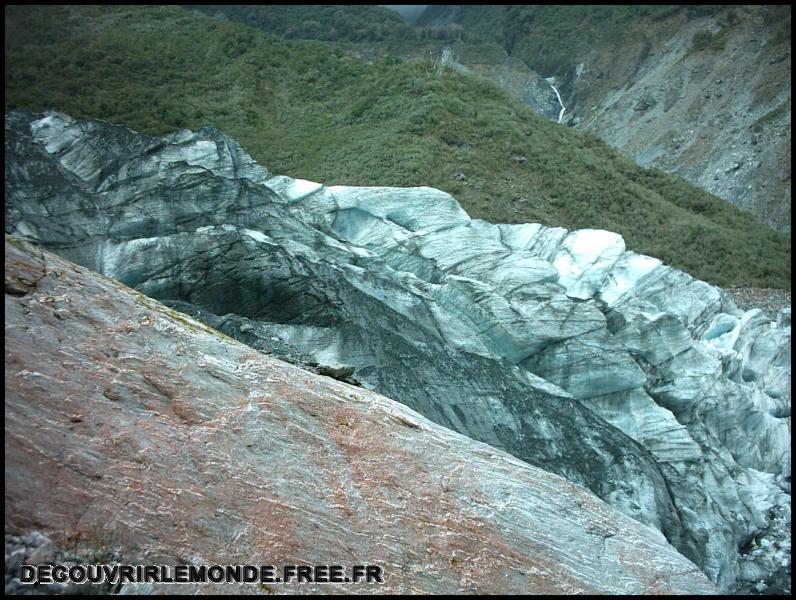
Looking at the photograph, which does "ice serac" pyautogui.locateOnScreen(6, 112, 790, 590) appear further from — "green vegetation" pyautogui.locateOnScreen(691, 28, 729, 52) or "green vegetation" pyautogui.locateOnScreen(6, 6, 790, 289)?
"green vegetation" pyautogui.locateOnScreen(691, 28, 729, 52)

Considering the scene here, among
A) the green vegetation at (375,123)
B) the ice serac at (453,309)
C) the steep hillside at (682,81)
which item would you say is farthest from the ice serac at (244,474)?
the steep hillside at (682,81)

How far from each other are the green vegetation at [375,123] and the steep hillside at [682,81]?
16195 millimetres

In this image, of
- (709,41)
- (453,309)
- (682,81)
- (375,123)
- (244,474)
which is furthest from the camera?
(709,41)

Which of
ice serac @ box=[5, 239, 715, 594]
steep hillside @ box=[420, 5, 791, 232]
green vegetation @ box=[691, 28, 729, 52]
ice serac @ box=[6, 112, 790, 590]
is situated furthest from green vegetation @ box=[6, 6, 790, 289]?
green vegetation @ box=[691, 28, 729, 52]

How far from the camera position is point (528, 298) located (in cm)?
1508

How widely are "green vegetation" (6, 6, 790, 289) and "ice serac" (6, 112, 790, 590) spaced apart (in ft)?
27.2

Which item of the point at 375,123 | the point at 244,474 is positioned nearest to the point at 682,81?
the point at 375,123

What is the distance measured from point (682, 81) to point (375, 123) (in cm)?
4217

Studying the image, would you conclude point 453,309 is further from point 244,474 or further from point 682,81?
point 682,81

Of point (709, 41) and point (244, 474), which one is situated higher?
point (709, 41)

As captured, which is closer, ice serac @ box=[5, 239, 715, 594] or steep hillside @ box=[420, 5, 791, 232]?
ice serac @ box=[5, 239, 715, 594]

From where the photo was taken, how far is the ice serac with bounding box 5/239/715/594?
5.27m

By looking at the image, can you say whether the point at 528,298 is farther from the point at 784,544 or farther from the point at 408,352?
the point at 784,544

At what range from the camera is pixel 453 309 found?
45.7 ft
